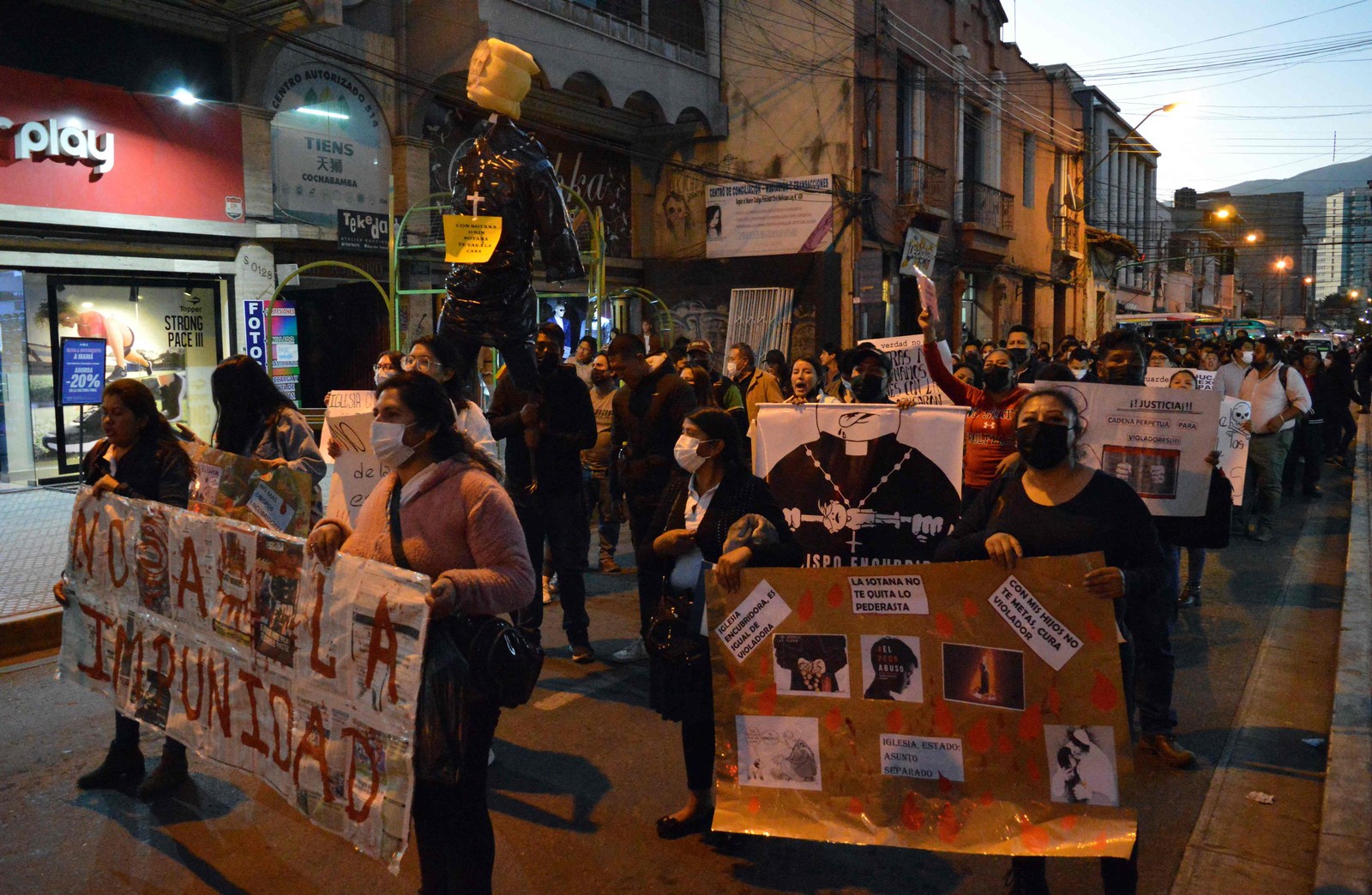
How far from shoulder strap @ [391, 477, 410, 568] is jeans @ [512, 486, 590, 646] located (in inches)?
117

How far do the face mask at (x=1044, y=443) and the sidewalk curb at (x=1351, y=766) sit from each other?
1.82m

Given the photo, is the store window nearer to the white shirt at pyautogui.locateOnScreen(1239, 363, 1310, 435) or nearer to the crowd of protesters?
the crowd of protesters

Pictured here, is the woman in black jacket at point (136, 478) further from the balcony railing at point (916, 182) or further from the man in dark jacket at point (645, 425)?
the balcony railing at point (916, 182)

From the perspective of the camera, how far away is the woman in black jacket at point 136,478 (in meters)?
4.48

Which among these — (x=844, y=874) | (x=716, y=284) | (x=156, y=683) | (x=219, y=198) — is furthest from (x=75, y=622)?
(x=716, y=284)

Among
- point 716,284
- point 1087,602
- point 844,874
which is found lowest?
point 844,874

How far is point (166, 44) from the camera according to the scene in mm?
12844

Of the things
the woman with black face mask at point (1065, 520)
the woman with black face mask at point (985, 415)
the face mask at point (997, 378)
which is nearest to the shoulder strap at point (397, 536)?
the woman with black face mask at point (1065, 520)

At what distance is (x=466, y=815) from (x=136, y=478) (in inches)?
94.1

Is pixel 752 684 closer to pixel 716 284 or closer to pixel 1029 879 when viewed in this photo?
pixel 1029 879

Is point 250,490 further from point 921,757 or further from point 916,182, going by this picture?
point 916,182

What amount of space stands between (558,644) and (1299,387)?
27.4ft

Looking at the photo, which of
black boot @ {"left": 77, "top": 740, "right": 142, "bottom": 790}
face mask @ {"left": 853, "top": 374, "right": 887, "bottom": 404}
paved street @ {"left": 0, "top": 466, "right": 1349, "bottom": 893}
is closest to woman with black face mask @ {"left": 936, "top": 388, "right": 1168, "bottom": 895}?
paved street @ {"left": 0, "top": 466, "right": 1349, "bottom": 893}

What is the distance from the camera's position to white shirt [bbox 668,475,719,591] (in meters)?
4.14
